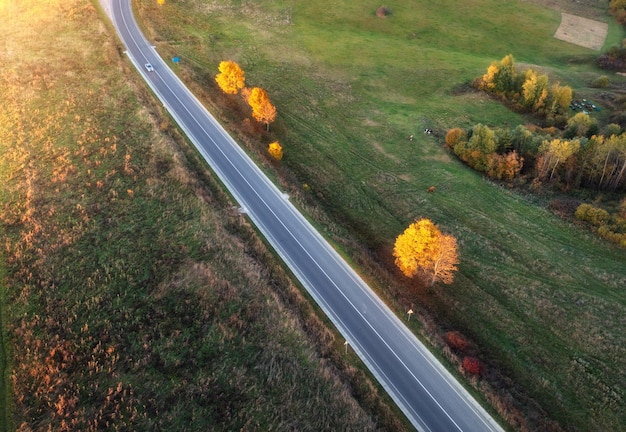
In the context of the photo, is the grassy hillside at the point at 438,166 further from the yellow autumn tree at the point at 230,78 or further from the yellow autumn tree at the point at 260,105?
the yellow autumn tree at the point at 260,105

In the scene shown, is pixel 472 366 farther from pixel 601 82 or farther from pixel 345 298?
pixel 601 82

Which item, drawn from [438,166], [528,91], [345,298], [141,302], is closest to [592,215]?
[438,166]

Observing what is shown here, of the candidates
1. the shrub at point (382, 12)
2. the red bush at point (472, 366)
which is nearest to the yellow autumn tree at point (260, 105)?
the red bush at point (472, 366)

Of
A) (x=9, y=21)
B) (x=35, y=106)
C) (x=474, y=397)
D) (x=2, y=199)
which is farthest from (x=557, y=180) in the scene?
(x=9, y=21)

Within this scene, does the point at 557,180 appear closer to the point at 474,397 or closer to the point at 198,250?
the point at 474,397

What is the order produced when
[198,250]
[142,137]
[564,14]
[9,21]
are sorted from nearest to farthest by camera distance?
[198,250] → [142,137] → [9,21] → [564,14]

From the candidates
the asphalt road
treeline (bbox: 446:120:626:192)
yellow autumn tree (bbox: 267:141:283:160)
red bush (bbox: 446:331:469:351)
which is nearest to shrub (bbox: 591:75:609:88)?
treeline (bbox: 446:120:626:192)
